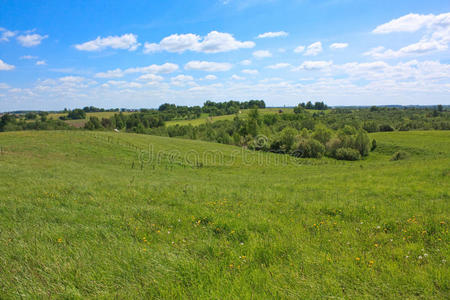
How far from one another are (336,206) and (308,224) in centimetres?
188

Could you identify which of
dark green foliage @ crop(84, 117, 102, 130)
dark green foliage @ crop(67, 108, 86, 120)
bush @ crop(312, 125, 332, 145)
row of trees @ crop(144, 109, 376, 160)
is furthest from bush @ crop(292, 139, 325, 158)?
dark green foliage @ crop(67, 108, 86, 120)

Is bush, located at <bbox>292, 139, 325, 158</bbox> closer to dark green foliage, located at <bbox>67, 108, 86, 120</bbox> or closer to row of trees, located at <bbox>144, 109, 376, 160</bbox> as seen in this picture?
row of trees, located at <bbox>144, 109, 376, 160</bbox>

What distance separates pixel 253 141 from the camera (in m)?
79.4

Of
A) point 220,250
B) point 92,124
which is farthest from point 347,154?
point 92,124

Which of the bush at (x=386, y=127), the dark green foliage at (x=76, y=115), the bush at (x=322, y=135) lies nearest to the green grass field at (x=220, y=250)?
the bush at (x=322, y=135)

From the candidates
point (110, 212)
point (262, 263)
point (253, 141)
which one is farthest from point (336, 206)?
point (253, 141)

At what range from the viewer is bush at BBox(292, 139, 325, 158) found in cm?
6438

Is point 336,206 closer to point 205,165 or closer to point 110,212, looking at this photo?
point 110,212

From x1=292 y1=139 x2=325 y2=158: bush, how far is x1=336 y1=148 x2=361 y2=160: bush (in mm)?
8002

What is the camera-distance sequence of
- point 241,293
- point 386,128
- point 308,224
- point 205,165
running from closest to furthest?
point 241,293 → point 308,224 → point 205,165 → point 386,128

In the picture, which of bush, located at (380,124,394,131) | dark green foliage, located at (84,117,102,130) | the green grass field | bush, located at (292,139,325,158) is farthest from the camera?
dark green foliage, located at (84,117,102,130)

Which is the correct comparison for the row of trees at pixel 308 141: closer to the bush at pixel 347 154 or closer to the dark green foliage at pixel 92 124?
the bush at pixel 347 154

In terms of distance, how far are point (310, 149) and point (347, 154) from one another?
13.2 m

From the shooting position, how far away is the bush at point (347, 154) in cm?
6681
